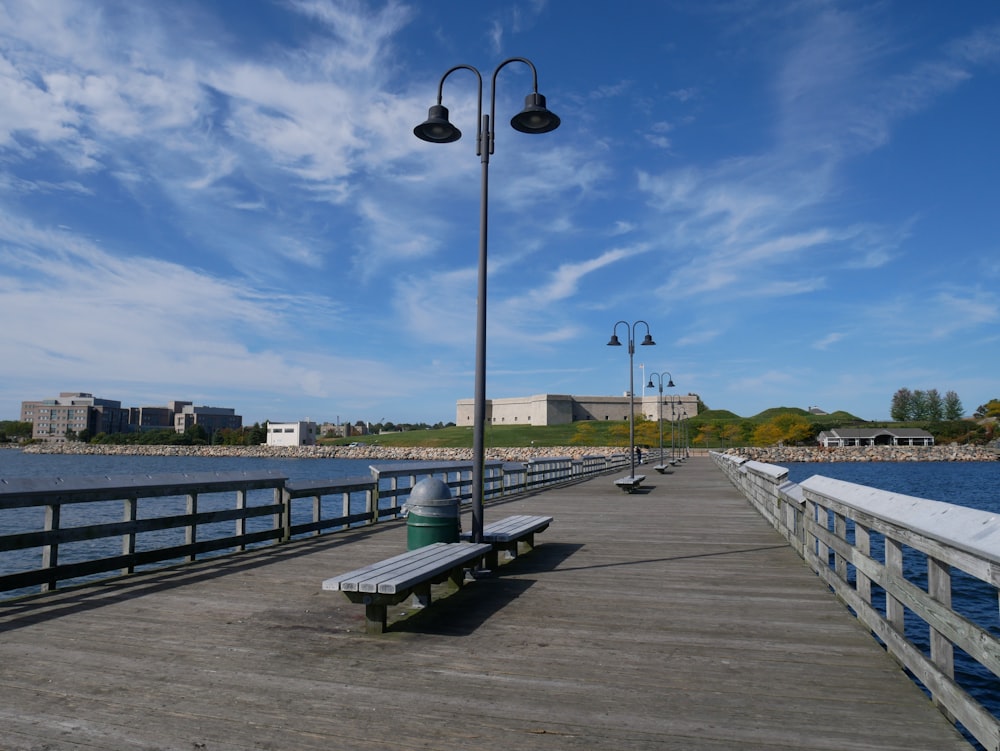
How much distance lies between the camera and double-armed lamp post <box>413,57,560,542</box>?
860 cm

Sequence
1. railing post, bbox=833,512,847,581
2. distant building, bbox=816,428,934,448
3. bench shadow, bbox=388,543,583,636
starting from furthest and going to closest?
distant building, bbox=816,428,934,448 < railing post, bbox=833,512,847,581 < bench shadow, bbox=388,543,583,636

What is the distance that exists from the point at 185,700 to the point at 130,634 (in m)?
1.87

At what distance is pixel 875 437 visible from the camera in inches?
Answer: 5605

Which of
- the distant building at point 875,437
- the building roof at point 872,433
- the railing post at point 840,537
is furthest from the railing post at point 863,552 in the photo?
the building roof at point 872,433

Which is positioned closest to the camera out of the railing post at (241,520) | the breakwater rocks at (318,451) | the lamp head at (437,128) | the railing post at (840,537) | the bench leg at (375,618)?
the bench leg at (375,618)

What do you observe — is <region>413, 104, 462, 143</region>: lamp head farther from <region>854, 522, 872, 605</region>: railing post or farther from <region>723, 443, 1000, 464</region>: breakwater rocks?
<region>723, 443, 1000, 464</region>: breakwater rocks

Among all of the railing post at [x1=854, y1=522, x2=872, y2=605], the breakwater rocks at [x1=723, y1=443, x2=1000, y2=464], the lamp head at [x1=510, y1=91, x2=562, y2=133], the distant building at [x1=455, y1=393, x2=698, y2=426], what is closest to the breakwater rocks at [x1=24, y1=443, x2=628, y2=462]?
the distant building at [x1=455, y1=393, x2=698, y2=426]

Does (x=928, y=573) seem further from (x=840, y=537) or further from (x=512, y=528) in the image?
(x=512, y=528)

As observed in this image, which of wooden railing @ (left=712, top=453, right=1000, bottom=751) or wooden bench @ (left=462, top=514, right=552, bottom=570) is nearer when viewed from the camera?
wooden railing @ (left=712, top=453, right=1000, bottom=751)

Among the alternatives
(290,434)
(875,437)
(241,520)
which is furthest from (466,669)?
(290,434)

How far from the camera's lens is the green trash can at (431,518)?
8016mm

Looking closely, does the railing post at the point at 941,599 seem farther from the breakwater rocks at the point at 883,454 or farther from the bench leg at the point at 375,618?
the breakwater rocks at the point at 883,454

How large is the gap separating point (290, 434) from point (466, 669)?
194400 mm

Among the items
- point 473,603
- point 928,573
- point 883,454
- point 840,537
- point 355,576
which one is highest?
Result: point 928,573
